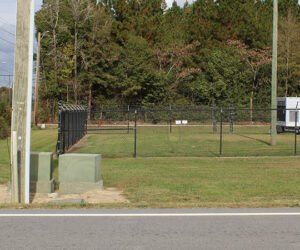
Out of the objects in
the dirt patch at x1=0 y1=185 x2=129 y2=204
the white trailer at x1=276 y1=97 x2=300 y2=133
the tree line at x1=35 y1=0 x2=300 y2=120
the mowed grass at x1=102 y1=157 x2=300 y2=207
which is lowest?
the dirt patch at x1=0 y1=185 x2=129 y2=204

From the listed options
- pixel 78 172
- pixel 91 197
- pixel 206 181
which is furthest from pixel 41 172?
pixel 206 181

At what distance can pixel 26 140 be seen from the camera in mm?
8859

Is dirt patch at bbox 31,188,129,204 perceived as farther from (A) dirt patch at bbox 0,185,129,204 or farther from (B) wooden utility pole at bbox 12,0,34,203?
(B) wooden utility pole at bbox 12,0,34,203

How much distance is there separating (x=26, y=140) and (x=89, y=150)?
12024 mm

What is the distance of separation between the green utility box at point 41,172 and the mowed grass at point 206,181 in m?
1.81

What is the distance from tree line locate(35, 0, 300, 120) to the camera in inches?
1886

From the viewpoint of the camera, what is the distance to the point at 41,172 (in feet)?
34.8

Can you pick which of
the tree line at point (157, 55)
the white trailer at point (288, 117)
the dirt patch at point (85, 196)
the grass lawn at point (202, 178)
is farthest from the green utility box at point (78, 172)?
the tree line at point (157, 55)

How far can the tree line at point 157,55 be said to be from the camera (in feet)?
157

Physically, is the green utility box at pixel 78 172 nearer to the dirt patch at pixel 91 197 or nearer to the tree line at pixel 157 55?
the dirt patch at pixel 91 197
